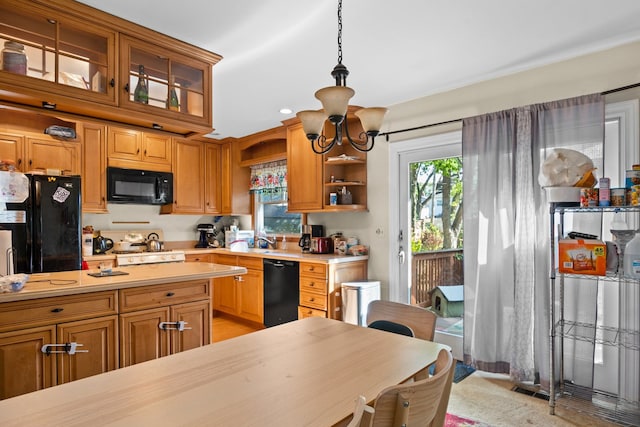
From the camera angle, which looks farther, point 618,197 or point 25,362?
point 618,197

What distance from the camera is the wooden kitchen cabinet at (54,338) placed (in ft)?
6.01

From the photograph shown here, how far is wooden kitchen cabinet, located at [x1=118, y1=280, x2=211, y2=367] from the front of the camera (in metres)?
2.23

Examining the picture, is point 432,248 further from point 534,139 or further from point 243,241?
point 243,241

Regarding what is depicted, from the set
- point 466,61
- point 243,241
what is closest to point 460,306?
point 466,61

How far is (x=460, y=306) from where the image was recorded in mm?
3324

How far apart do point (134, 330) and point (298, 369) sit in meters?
1.49

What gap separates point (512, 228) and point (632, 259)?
2.51ft

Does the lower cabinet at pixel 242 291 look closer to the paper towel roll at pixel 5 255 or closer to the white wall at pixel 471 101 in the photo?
the white wall at pixel 471 101

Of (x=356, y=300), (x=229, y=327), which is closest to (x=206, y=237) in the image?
(x=229, y=327)

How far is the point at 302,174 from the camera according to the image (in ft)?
13.8

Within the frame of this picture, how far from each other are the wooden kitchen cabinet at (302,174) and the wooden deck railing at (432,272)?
122 cm

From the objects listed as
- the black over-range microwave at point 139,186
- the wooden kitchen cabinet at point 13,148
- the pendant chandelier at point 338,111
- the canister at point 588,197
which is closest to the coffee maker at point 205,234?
the black over-range microwave at point 139,186

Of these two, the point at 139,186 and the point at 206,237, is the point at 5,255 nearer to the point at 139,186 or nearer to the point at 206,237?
the point at 139,186

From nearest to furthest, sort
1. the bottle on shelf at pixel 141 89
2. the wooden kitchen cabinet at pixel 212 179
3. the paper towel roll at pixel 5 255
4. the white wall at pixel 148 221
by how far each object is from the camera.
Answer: the paper towel roll at pixel 5 255 < the bottle on shelf at pixel 141 89 < the white wall at pixel 148 221 < the wooden kitchen cabinet at pixel 212 179
